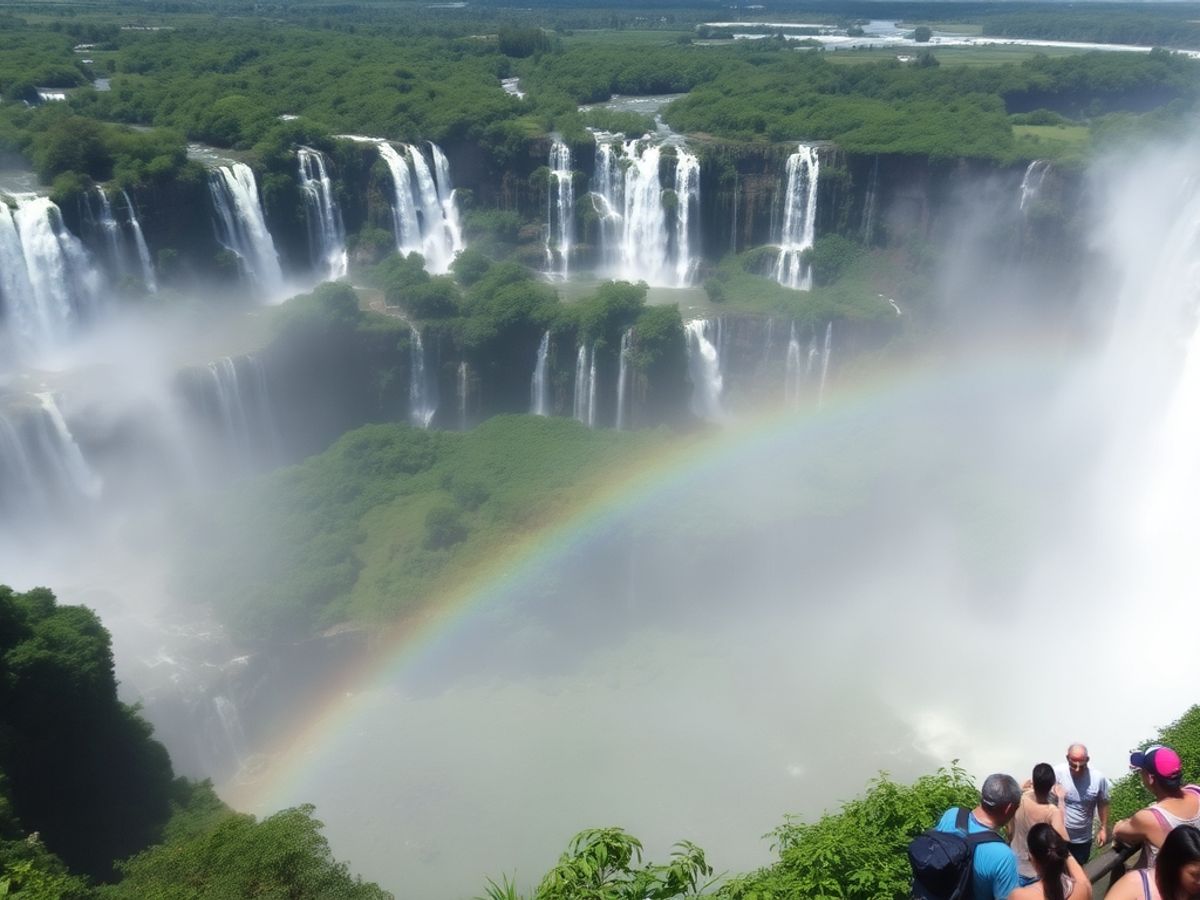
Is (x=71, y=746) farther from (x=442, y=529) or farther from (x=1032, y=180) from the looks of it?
(x=1032, y=180)

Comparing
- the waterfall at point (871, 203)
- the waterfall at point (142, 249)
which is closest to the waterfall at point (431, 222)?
the waterfall at point (142, 249)

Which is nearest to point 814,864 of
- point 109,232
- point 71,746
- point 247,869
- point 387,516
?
point 247,869

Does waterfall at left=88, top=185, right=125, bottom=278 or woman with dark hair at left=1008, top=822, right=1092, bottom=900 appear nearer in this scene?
woman with dark hair at left=1008, top=822, right=1092, bottom=900

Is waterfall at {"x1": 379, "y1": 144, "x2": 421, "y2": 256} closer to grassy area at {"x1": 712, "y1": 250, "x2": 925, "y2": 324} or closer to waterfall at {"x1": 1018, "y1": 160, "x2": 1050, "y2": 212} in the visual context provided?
grassy area at {"x1": 712, "y1": 250, "x2": 925, "y2": 324}

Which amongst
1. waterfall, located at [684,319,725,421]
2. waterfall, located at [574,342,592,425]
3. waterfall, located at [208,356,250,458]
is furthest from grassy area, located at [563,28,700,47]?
waterfall, located at [208,356,250,458]

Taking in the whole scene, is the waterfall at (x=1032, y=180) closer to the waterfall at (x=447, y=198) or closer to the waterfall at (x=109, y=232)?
the waterfall at (x=447, y=198)

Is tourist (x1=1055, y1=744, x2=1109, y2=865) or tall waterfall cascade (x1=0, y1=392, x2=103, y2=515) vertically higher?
tourist (x1=1055, y1=744, x2=1109, y2=865)
